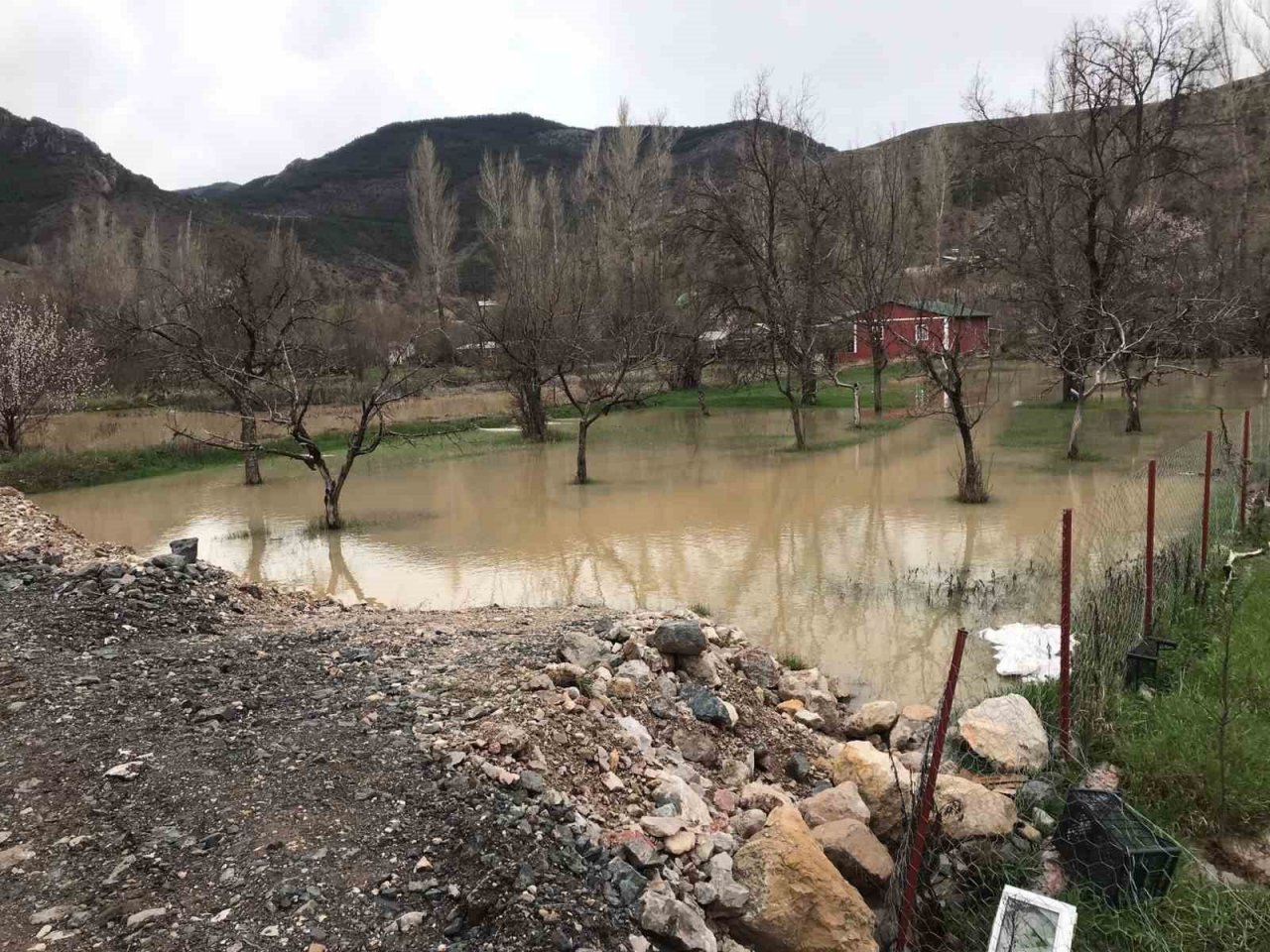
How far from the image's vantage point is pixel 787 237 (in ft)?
124

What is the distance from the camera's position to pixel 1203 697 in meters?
5.51

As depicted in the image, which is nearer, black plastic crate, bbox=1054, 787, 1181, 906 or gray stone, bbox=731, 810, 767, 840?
black plastic crate, bbox=1054, 787, 1181, 906

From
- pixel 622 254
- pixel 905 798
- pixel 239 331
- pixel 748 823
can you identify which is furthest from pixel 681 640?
pixel 622 254

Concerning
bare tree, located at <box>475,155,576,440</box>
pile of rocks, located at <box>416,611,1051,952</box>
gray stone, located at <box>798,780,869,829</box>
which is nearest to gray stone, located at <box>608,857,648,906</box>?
pile of rocks, located at <box>416,611,1051,952</box>

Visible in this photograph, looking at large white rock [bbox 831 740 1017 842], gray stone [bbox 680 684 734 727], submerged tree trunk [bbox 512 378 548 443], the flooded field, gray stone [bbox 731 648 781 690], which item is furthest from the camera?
submerged tree trunk [bbox 512 378 548 443]

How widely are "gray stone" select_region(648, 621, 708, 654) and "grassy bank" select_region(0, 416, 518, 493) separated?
1196 cm

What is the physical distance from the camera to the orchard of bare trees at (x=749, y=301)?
817 inches

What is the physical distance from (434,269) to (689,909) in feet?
211

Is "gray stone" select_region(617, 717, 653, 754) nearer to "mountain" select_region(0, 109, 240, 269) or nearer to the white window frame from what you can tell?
the white window frame

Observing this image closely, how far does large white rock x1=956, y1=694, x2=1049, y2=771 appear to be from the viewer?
16.5 feet

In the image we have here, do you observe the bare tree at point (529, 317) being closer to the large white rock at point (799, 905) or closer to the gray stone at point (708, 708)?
the gray stone at point (708, 708)

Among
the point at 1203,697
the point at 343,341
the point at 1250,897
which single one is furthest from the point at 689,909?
the point at 343,341

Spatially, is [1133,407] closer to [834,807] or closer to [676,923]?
[834,807]

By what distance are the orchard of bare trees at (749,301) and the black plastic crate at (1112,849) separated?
11852mm
